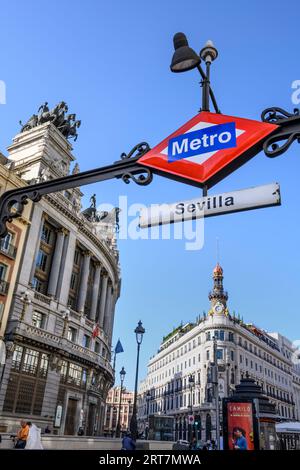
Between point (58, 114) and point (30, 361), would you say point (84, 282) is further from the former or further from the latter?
point (58, 114)

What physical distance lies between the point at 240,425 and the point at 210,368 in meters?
57.2

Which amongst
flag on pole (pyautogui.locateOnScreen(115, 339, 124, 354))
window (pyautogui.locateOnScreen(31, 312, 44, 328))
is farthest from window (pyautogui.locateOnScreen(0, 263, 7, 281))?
flag on pole (pyautogui.locateOnScreen(115, 339, 124, 354))

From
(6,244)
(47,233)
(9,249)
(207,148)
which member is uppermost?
(47,233)

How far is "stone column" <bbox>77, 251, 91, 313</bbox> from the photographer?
45.8 meters

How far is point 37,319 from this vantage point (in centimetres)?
3781

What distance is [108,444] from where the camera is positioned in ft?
78.3

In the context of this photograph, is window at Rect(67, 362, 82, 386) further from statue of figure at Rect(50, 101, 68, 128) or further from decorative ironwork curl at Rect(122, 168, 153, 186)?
decorative ironwork curl at Rect(122, 168, 153, 186)

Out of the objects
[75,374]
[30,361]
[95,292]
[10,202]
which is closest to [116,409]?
[95,292]

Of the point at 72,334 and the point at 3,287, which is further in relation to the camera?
the point at 72,334

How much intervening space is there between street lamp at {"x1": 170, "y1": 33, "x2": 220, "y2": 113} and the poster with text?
1662 centimetres

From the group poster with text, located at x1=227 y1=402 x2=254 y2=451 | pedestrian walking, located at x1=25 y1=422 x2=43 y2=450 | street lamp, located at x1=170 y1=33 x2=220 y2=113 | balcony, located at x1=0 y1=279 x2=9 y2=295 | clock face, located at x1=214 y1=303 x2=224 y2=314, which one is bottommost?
pedestrian walking, located at x1=25 y1=422 x2=43 y2=450

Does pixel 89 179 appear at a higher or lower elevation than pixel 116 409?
lower

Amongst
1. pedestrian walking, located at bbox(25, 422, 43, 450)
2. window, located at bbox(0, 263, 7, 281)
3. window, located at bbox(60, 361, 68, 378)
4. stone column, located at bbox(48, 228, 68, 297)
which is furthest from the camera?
stone column, located at bbox(48, 228, 68, 297)
